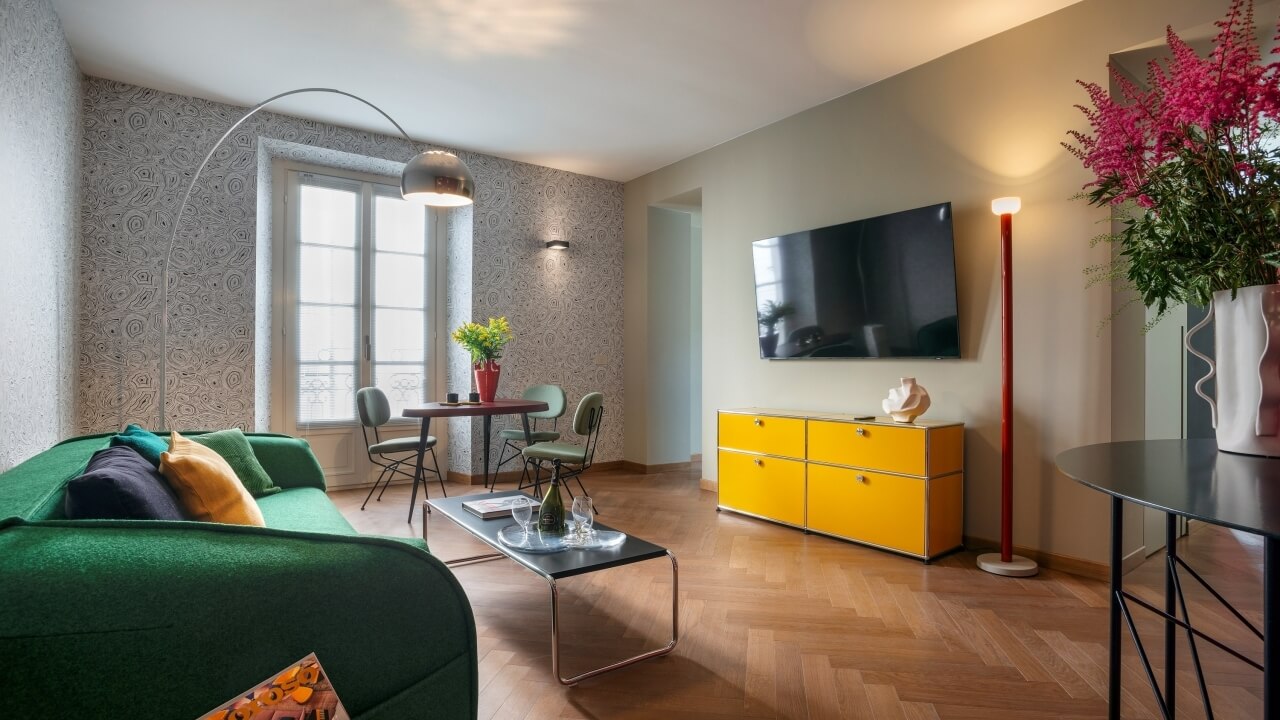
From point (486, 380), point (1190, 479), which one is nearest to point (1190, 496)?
point (1190, 479)

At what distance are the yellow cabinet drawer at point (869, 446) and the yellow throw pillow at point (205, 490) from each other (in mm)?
2972

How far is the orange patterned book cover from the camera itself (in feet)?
3.27

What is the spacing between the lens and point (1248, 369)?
139 cm

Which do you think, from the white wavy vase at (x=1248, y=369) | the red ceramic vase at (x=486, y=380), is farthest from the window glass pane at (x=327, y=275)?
the white wavy vase at (x=1248, y=369)

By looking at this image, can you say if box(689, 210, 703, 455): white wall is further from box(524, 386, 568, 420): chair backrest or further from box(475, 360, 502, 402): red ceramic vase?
box(475, 360, 502, 402): red ceramic vase

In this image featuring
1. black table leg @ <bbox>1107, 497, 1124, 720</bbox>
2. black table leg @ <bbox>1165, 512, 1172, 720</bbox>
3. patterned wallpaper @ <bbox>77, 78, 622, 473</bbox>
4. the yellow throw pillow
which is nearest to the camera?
black table leg @ <bbox>1107, 497, 1124, 720</bbox>

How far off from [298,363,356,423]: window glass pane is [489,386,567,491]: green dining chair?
4.27ft

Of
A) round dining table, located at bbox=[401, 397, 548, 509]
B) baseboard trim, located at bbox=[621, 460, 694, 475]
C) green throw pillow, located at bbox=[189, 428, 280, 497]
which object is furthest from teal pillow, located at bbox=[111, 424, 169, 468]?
baseboard trim, located at bbox=[621, 460, 694, 475]

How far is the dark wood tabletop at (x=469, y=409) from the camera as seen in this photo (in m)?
4.13

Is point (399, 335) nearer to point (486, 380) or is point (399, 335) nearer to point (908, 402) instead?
point (486, 380)

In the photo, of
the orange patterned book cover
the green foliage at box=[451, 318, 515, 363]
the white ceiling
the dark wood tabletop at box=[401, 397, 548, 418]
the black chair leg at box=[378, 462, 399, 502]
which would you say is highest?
the white ceiling

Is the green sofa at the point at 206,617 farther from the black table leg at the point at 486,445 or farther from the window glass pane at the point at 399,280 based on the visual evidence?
the window glass pane at the point at 399,280

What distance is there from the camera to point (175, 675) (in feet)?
3.45

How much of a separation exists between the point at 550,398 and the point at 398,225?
2.05 m
